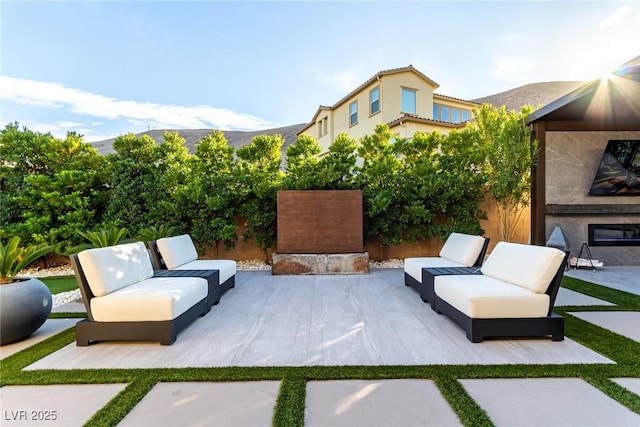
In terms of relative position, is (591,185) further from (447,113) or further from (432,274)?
(447,113)

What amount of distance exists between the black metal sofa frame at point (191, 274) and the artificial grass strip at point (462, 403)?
3219 mm

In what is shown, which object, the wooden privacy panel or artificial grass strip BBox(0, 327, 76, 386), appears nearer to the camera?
artificial grass strip BBox(0, 327, 76, 386)

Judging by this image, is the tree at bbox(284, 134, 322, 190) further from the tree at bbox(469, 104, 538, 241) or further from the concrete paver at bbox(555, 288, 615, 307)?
the concrete paver at bbox(555, 288, 615, 307)

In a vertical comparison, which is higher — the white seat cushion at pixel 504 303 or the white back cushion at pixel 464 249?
the white back cushion at pixel 464 249

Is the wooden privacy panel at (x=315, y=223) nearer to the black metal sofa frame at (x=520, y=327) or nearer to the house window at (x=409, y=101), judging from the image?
the black metal sofa frame at (x=520, y=327)

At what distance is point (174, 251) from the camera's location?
5176mm

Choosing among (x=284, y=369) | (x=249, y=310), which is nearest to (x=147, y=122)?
(x=249, y=310)

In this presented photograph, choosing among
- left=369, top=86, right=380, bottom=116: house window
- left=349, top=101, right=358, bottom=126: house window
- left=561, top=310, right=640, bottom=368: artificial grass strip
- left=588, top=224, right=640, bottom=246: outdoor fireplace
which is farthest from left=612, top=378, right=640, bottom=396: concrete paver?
left=349, top=101, right=358, bottom=126: house window

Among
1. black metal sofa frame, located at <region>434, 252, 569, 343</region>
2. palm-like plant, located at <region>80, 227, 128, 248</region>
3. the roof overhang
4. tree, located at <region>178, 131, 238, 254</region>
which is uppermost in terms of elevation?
the roof overhang

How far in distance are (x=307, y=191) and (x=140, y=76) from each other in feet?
20.1

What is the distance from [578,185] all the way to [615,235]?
59.2 inches

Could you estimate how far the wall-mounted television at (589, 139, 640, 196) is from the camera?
720 centimetres

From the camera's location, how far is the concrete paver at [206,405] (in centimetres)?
196

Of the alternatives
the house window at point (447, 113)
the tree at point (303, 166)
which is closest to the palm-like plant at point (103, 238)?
the tree at point (303, 166)
